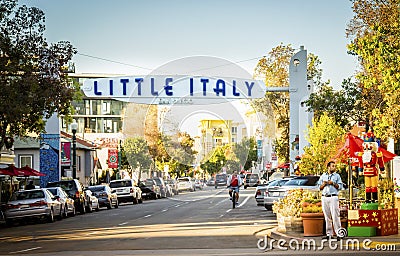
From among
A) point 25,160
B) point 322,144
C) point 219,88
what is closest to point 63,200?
point 219,88

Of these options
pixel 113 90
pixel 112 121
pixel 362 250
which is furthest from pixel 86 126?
pixel 362 250

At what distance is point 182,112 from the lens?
21266mm

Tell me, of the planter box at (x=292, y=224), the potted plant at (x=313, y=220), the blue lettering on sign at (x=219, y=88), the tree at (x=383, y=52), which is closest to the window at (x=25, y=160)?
the blue lettering on sign at (x=219, y=88)

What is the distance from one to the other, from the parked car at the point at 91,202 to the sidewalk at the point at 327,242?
74.5 ft

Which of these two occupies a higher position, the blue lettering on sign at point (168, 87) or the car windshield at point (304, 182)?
the blue lettering on sign at point (168, 87)

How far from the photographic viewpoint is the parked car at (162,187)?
5766 centimetres

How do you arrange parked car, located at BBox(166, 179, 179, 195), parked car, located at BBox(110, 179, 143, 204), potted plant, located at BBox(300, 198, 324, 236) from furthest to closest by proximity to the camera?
parked car, located at BBox(166, 179, 179, 195) < parked car, located at BBox(110, 179, 143, 204) < potted plant, located at BBox(300, 198, 324, 236)

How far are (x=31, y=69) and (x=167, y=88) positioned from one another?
5.53m

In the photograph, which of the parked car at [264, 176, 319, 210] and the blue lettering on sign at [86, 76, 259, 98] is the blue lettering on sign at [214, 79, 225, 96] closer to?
the blue lettering on sign at [86, 76, 259, 98]

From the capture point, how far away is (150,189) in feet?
191

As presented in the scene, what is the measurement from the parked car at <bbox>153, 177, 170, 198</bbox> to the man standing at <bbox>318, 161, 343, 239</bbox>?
37.8 metres

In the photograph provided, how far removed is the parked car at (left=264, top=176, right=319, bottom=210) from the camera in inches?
1202

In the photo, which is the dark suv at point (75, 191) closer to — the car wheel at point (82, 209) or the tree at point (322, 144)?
the car wheel at point (82, 209)

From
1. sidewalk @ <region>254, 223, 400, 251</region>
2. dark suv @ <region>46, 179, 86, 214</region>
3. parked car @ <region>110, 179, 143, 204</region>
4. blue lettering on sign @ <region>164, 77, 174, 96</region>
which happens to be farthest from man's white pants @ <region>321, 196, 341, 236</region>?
parked car @ <region>110, 179, 143, 204</region>
